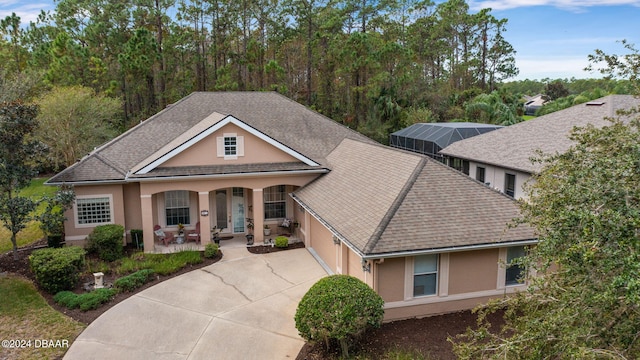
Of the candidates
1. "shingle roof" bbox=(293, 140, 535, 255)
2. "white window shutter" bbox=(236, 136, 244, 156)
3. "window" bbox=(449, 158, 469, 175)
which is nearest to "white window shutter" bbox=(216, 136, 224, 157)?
"white window shutter" bbox=(236, 136, 244, 156)

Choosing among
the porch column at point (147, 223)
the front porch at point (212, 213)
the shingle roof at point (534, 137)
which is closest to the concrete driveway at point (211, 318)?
the front porch at point (212, 213)

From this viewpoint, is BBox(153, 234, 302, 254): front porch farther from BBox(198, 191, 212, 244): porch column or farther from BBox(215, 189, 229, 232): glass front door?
BBox(215, 189, 229, 232): glass front door

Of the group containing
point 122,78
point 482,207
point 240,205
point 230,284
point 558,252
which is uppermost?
point 122,78

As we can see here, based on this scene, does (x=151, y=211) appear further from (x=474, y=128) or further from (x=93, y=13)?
(x=93, y=13)

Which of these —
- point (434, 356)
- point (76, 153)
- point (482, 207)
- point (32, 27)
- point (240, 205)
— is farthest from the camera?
point (32, 27)

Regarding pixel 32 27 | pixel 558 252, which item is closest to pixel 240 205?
pixel 558 252

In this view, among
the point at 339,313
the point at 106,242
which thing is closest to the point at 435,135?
the point at 106,242

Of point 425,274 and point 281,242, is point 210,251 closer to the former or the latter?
point 281,242
